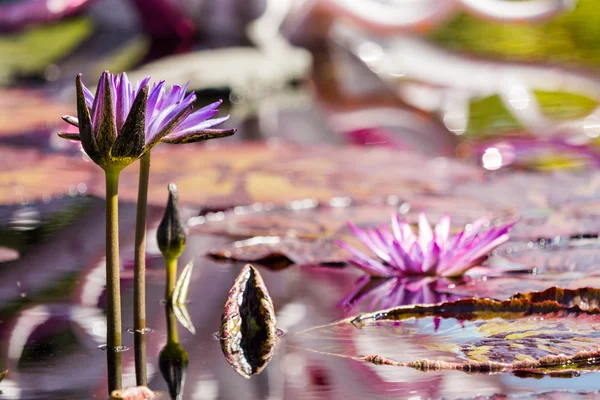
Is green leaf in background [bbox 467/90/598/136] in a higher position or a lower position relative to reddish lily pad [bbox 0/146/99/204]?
higher

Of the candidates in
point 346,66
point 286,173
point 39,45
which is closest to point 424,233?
point 286,173

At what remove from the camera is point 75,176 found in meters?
1.83

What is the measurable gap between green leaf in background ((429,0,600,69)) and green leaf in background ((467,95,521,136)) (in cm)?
66

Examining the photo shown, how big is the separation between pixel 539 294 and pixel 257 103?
203cm

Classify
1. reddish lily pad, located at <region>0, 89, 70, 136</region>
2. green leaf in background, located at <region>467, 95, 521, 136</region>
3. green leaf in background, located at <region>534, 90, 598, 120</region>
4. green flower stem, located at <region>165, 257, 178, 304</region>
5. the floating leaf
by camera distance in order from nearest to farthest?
the floating leaf < green flower stem, located at <region>165, 257, 178, 304</region> < reddish lily pad, located at <region>0, 89, 70, 136</region> < green leaf in background, located at <region>467, 95, 521, 136</region> < green leaf in background, located at <region>534, 90, 598, 120</region>

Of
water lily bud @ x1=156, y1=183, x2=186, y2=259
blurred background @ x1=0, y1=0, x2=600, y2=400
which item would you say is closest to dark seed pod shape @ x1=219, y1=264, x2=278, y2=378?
blurred background @ x1=0, y1=0, x2=600, y2=400

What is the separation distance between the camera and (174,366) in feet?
2.72

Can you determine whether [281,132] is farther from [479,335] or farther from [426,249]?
[479,335]

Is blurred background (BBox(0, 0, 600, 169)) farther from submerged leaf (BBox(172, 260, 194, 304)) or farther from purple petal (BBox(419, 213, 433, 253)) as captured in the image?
submerged leaf (BBox(172, 260, 194, 304))

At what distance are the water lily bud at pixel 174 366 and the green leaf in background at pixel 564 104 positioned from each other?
7.01 feet

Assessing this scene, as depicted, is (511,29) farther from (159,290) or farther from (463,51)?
(159,290)

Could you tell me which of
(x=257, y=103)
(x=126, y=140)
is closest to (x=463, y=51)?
(x=257, y=103)

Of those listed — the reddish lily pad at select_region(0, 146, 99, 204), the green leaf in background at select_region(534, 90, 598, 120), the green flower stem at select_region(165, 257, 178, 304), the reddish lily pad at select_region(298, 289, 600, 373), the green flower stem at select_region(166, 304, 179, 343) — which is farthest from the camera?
the green leaf in background at select_region(534, 90, 598, 120)

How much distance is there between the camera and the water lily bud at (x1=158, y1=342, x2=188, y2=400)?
77 cm
